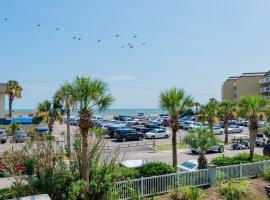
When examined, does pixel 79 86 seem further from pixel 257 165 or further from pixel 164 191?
pixel 257 165

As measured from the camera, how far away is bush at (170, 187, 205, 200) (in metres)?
16.2

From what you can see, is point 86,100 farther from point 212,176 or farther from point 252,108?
point 252,108

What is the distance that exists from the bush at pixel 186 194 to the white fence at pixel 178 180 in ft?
2.43

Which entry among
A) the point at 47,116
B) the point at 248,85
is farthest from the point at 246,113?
the point at 248,85

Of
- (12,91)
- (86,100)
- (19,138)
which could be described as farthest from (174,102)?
(12,91)

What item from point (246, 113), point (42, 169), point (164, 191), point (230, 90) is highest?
point (230, 90)

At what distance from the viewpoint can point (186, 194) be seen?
53.6 feet

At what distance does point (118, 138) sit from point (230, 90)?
70.4 meters

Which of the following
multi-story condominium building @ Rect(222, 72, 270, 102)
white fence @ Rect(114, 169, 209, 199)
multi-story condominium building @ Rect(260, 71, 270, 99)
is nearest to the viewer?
white fence @ Rect(114, 169, 209, 199)

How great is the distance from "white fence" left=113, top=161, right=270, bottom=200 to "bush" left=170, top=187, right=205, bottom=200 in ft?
2.43

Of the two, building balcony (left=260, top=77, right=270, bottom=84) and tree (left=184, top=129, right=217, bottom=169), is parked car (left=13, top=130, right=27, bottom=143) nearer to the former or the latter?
tree (left=184, top=129, right=217, bottom=169)

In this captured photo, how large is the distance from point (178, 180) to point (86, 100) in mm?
6118

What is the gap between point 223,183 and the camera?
18859 mm

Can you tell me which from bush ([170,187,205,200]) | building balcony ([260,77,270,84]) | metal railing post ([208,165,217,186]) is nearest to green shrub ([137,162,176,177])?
bush ([170,187,205,200])
